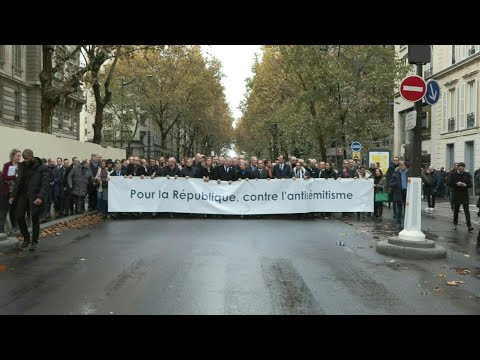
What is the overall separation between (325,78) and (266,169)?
13.1 metres

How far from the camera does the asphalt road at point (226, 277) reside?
6.09m

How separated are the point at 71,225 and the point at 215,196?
4515 millimetres

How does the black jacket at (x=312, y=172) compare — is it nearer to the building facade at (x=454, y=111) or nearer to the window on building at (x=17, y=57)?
the building facade at (x=454, y=111)

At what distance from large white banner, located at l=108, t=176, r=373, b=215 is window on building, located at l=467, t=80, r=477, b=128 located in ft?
62.2

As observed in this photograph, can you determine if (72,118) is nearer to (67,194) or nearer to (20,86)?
(20,86)

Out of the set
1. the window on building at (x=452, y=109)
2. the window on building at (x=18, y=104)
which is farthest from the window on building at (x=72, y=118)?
the window on building at (x=452, y=109)

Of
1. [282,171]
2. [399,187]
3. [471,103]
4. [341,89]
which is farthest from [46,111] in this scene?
[471,103]

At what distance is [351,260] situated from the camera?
9234 millimetres

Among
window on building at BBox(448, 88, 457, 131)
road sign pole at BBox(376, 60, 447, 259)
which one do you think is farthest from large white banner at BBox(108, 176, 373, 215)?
window on building at BBox(448, 88, 457, 131)

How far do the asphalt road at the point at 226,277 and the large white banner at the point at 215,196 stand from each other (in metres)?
3.89

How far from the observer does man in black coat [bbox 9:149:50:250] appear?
10.3 m

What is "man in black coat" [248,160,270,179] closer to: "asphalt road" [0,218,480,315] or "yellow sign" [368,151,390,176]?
"asphalt road" [0,218,480,315]
